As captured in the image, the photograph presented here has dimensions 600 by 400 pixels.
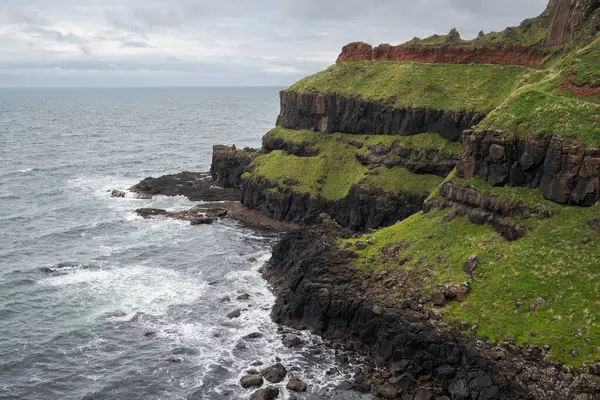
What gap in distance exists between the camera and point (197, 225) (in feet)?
311

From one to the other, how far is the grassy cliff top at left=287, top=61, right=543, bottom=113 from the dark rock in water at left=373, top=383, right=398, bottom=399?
174ft

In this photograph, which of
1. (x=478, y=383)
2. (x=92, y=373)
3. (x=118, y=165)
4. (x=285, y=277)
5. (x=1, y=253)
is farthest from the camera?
(x=118, y=165)

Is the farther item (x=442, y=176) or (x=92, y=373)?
(x=442, y=176)

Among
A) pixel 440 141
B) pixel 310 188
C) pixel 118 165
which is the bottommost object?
pixel 118 165

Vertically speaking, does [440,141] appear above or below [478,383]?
above

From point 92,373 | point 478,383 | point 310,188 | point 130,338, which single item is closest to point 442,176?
point 310,188

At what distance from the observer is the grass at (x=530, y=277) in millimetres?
43656

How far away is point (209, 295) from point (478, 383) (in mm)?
34620

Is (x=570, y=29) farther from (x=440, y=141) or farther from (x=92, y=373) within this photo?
(x=92, y=373)

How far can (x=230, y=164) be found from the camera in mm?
117438

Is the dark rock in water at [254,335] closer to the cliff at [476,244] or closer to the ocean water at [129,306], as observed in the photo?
the ocean water at [129,306]

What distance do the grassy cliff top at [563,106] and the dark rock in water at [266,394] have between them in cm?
3571

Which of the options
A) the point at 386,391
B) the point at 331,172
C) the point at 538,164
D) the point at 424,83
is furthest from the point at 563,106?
the point at 331,172

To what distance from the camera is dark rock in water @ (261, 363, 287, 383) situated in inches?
1914
